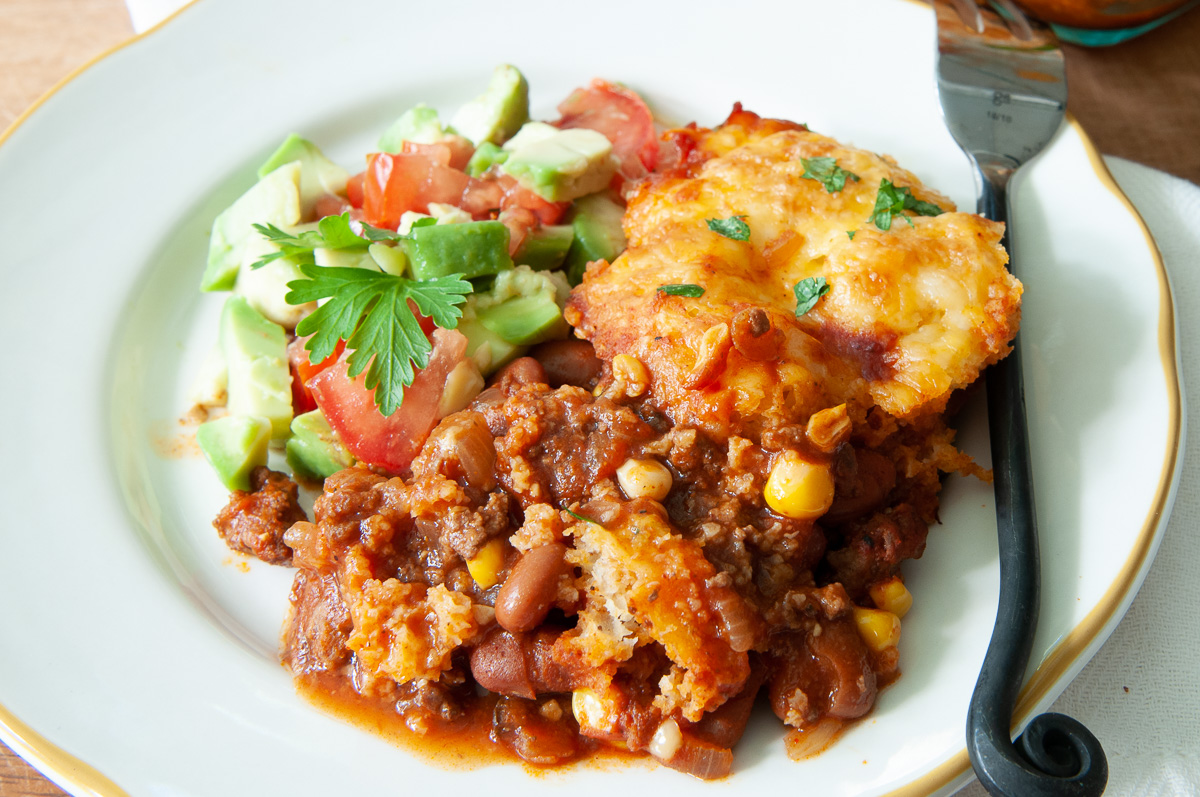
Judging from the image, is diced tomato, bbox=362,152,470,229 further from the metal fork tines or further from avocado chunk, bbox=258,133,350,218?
the metal fork tines

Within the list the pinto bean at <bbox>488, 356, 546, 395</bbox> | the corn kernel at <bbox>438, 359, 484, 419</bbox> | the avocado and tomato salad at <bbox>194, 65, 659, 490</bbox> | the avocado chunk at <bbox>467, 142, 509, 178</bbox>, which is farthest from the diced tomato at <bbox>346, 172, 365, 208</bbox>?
the pinto bean at <bbox>488, 356, 546, 395</bbox>

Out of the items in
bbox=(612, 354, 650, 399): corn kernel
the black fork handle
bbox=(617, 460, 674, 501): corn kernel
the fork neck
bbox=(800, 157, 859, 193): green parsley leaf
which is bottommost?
the black fork handle

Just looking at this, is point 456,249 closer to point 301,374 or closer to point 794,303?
point 301,374

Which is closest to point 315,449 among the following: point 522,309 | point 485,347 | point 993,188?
point 485,347

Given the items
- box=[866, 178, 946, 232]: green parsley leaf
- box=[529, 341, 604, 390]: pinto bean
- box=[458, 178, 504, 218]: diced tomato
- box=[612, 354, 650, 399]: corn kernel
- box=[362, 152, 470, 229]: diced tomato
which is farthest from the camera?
box=[458, 178, 504, 218]: diced tomato

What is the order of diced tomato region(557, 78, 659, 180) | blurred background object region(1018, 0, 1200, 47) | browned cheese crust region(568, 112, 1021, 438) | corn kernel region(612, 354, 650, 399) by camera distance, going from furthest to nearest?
blurred background object region(1018, 0, 1200, 47) < diced tomato region(557, 78, 659, 180) < corn kernel region(612, 354, 650, 399) < browned cheese crust region(568, 112, 1021, 438)

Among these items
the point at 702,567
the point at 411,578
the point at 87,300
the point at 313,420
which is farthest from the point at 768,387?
the point at 87,300
